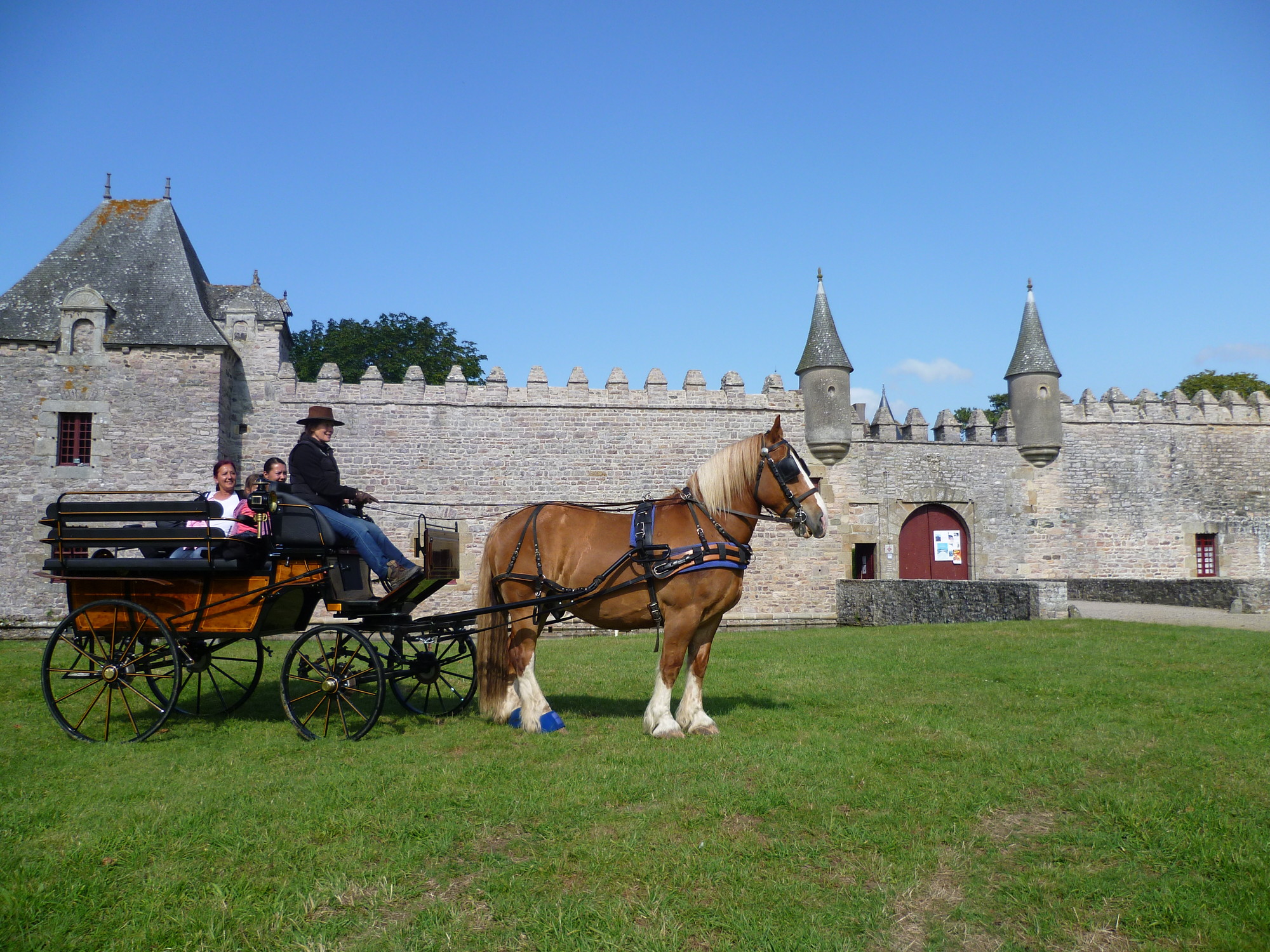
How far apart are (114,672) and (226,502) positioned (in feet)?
4.66

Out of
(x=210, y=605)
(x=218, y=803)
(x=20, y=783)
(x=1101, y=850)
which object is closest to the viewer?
(x=1101, y=850)

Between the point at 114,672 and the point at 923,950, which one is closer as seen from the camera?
Result: the point at 923,950

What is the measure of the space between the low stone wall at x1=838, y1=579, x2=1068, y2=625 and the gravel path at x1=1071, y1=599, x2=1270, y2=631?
3.95ft

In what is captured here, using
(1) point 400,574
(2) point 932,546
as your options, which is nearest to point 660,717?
(1) point 400,574

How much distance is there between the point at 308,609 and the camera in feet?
21.9

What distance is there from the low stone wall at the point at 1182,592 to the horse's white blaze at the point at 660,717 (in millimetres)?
14686

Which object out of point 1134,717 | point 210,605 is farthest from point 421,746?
point 1134,717

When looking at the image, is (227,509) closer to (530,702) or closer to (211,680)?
(211,680)

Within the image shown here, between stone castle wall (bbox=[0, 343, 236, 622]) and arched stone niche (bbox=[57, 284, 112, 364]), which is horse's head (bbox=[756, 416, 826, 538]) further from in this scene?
arched stone niche (bbox=[57, 284, 112, 364])

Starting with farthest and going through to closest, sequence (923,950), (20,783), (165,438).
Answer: (165,438) → (20,783) → (923,950)

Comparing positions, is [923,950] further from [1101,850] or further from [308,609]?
[308,609]

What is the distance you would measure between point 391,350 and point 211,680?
115 ft

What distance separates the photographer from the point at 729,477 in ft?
20.9

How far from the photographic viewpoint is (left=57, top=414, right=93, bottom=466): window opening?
634 inches
